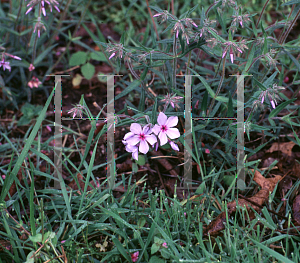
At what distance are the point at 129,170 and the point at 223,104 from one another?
808 mm

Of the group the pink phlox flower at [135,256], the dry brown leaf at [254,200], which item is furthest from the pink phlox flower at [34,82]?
the dry brown leaf at [254,200]

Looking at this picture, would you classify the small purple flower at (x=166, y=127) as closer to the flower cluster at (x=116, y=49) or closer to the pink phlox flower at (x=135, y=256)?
the flower cluster at (x=116, y=49)

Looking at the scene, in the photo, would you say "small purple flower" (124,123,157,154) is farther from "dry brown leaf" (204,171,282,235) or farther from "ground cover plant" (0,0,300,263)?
"dry brown leaf" (204,171,282,235)

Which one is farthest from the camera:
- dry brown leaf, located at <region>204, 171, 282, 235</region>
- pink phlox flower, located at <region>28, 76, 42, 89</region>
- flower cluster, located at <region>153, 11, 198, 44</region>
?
pink phlox flower, located at <region>28, 76, 42, 89</region>

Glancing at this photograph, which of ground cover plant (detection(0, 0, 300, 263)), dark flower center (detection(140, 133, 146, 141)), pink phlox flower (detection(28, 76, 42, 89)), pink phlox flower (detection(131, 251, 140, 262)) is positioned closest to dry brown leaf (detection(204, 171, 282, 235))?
ground cover plant (detection(0, 0, 300, 263))

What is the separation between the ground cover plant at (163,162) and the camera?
183cm

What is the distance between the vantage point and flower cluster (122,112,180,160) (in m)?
1.82

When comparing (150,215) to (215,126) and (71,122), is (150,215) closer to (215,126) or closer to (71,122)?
(215,126)

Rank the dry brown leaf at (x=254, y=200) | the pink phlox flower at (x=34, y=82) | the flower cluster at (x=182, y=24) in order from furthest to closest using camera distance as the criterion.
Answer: the pink phlox flower at (x=34, y=82) → the dry brown leaf at (x=254, y=200) → the flower cluster at (x=182, y=24)

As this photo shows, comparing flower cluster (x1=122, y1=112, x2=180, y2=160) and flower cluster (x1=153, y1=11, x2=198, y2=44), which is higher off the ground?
flower cluster (x1=153, y1=11, x2=198, y2=44)

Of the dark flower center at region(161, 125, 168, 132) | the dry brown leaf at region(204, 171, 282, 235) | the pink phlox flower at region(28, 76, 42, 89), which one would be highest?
the pink phlox flower at region(28, 76, 42, 89)

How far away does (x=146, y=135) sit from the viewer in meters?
1.84

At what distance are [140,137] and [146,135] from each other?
40mm

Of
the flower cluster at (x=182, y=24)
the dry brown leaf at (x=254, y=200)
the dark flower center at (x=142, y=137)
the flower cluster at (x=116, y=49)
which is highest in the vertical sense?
the flower cluster at (x=182, y=24)
